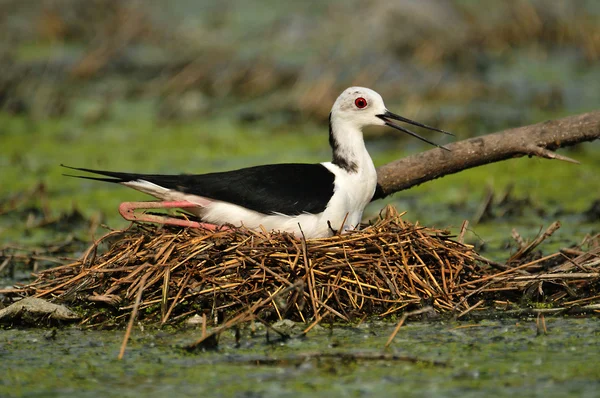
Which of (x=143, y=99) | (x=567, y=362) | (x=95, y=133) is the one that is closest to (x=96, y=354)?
(x=567, y=362)

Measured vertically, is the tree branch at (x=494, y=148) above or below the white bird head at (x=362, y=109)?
below

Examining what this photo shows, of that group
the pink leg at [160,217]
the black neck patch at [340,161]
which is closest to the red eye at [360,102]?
the black neck patch at [340,161]

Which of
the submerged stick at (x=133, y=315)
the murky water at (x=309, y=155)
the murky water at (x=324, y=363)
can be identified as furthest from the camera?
the submerged stick at (x=133, y=315)

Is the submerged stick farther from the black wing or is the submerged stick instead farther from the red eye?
the red eye

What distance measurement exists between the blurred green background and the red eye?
2.25 metres

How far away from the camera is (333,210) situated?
5.90 metres

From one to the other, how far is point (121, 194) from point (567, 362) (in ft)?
19.8

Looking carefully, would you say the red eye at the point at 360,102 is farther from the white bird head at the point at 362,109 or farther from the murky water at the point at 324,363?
the murky water at the point at 324,363

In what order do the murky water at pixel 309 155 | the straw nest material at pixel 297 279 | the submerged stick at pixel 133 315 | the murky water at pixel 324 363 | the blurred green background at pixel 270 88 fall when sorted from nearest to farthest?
1. the murky water at pixel 324 363
2. the murky water at pixel 309 155
3. the submerged stick at pixel 133 315
4. the straw nest material at pixel 297 279
5. the blurred green background at pixel 270 88

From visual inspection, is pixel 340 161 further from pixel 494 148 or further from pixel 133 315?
pixel 133 315

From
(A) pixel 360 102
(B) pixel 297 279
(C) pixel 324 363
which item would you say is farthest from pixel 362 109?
(C) pixel 324 363

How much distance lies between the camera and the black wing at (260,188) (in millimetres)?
5844

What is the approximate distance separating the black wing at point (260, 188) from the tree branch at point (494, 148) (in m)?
0.61

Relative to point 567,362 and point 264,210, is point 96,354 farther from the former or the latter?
point 567,362
